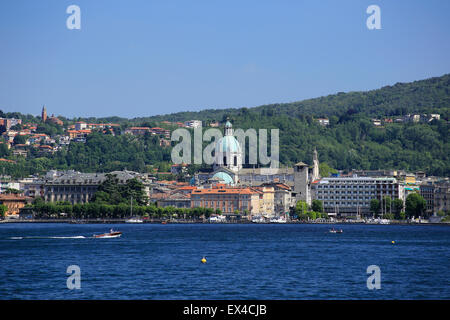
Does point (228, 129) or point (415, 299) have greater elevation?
point (228, 129)

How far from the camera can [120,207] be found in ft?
367

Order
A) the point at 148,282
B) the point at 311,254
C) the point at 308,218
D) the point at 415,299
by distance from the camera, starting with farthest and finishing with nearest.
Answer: the point at 308,218, the point at 311,254, the point at 148,282, the point at 415,299

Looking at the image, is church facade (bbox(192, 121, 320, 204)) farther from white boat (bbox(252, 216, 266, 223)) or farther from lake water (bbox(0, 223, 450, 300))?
lake water (bbox(0, 223, 450, 300))

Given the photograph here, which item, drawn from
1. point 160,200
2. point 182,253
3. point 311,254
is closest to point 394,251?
point 311,254

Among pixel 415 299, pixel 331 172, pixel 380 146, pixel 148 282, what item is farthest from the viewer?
pixel 380 146

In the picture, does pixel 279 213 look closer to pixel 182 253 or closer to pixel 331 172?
pixel 331 172

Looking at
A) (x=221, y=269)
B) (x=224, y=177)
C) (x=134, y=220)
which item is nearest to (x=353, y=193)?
(x=224, y=177)

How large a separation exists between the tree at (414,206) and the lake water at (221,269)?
163 ft

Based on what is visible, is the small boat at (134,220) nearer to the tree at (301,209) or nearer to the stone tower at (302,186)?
the tree at (301,209)

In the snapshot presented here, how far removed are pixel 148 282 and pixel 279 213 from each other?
92.7m

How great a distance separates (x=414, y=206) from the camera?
113750 mm

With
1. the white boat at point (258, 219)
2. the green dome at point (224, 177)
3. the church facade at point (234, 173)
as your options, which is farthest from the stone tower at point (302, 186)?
the white boat at point (258, 219)

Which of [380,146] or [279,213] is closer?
[279,213]

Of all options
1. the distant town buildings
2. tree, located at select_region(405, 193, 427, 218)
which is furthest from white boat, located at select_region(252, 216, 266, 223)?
tree, located at select_region(405, 193, 427, 218)
